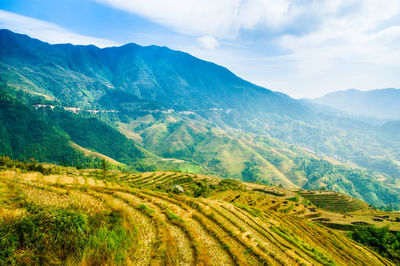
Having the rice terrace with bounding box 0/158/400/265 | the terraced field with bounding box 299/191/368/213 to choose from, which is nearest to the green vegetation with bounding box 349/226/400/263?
the rice terrace with bounding box 0/158/400/265

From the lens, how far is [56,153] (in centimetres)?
19988

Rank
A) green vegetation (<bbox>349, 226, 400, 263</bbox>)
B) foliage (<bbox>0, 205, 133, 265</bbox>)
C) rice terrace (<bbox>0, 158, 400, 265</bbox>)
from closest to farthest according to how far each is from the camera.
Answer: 1. foliage (<bbox>0, 205, 133, 265</bbox>)
2. rice terrace (<bbox>0, 158, 400, 265</bbox>)
3. green vegetation (<bbox>349, 226, 400, 263</bbox>)

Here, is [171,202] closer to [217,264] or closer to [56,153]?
[217,264]

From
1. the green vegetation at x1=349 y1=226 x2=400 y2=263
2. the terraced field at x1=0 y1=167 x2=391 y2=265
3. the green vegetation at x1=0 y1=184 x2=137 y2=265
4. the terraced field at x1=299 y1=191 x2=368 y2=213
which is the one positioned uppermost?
the green vegetation at x1=0 y1=184 x2=137 y2=265

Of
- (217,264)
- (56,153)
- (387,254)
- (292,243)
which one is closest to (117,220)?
(217,264)

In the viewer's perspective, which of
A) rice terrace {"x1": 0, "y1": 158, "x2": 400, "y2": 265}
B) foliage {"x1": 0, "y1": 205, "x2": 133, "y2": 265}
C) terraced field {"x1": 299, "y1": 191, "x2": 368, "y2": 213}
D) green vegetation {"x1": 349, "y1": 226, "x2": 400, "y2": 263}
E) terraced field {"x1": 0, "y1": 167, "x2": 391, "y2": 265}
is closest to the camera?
foliage {"x1": 0, "y1": 205, "x2": 133, "y2": 265}

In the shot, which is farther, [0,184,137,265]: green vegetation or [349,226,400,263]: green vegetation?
[349,226,400,263]: green vegetation

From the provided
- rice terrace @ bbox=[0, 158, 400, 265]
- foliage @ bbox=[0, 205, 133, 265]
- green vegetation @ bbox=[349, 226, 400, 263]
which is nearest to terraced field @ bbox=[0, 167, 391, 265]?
rice terrace @ bbox=[0, 158, 400, 265]

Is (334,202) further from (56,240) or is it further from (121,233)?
(56,240)

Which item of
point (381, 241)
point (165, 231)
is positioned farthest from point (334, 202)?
point (165, 231)

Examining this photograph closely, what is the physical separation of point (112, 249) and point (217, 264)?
7336 millimetres

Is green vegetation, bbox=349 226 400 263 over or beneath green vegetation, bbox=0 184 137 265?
beneath

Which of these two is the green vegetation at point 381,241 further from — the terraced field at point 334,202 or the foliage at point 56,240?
the terraced field at point 334,202

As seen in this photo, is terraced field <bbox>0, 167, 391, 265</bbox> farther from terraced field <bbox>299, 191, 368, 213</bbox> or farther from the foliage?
terraced field <bbox>299, 191, 368, 213</bbox>
